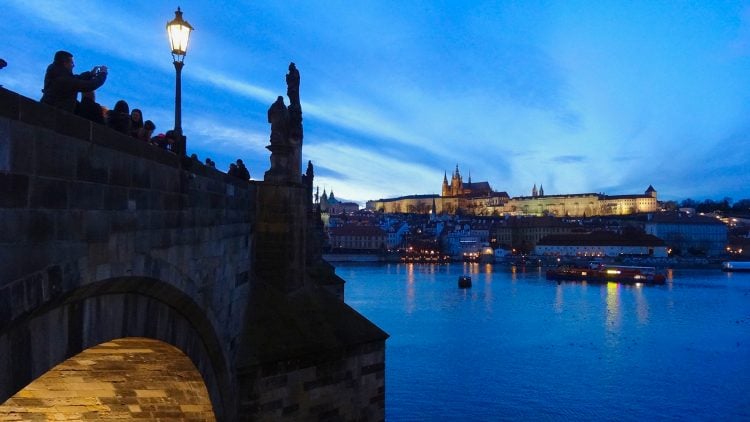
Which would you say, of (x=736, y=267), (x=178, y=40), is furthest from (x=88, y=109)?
(x=736, y=267)

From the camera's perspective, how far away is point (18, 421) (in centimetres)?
700

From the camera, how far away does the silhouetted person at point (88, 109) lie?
4762 mm

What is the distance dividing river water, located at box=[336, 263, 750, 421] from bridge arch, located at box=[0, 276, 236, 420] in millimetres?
16904

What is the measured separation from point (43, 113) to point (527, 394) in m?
25.7

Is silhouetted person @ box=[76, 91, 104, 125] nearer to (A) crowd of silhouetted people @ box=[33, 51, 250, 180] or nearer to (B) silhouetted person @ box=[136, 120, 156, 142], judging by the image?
(A) crowd of silhouetted people @ box=[33, 51, 250, 180]

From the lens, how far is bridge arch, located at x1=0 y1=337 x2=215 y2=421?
6.50 meters

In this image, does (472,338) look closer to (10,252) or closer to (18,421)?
(18,421)

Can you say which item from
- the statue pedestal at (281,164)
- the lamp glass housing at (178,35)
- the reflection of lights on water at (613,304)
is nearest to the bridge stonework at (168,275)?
the statue pedestal at (281,164)

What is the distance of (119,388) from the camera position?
7355 millimetres

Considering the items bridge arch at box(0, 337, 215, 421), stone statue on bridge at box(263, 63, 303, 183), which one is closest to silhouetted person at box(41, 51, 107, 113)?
bridge arch at box(0, 337, 215, 421)

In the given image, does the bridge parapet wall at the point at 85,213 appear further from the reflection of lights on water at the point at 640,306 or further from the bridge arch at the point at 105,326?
the reflection of lights on water at the point at 640,306

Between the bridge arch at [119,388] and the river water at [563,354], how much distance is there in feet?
52.7

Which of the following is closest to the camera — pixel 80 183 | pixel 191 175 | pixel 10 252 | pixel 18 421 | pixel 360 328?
pixel 10 252

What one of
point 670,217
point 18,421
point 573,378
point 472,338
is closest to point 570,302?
point 472,338
